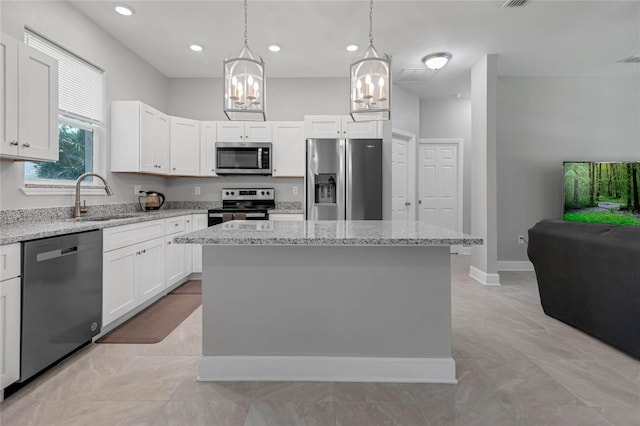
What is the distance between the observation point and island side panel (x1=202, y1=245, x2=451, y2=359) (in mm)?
1859

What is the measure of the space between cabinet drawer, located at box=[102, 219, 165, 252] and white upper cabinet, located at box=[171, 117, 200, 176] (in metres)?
1.23

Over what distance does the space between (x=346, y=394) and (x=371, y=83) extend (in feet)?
5.92

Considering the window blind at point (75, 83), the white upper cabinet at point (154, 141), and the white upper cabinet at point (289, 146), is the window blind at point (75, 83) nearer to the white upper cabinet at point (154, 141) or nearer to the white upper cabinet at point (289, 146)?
the white upper cabinet at point (154, 141)

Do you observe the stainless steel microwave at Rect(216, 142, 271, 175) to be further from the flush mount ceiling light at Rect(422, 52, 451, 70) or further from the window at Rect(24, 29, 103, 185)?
the flush mount ceiling light at Rect(422, 52, 451, 70)

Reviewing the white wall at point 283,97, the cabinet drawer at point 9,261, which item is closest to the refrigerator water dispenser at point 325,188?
the white wall at point 283,97

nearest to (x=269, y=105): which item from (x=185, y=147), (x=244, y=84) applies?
(x=185, y=147)

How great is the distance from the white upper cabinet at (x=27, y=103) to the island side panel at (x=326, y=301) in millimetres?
1471

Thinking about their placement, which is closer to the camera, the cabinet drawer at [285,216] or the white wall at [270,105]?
the cabinet drawer at [285,216]

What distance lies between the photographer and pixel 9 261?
1.67 meters

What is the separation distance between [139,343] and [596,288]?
3359 millimetres

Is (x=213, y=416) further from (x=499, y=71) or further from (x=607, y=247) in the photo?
(x=499, y=71)

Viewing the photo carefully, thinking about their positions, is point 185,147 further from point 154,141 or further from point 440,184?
point 440,184

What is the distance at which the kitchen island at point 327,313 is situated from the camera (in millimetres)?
1859

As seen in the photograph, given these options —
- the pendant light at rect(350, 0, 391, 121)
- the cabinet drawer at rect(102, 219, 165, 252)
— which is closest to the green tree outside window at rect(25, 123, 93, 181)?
the cabinet drawer at rect(102, 219, 165, 252)
